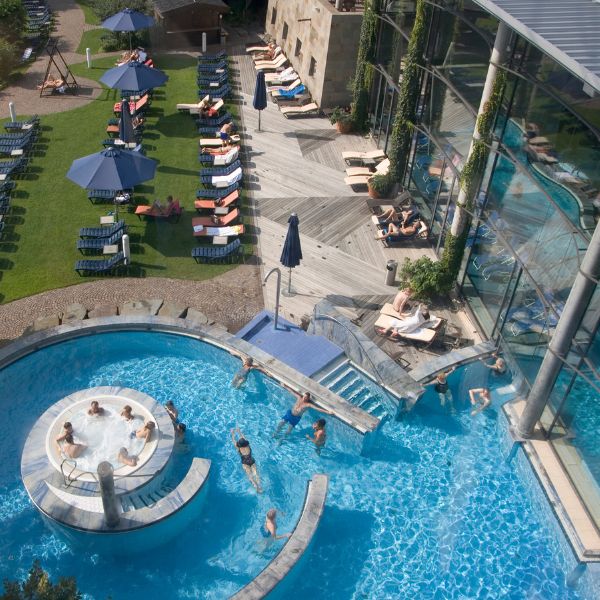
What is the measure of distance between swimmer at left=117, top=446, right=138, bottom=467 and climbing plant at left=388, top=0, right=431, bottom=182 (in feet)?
45.0

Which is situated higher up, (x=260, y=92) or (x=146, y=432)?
(x=260, y=92)

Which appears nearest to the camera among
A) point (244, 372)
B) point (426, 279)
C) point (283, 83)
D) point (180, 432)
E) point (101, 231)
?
point (180, 432)

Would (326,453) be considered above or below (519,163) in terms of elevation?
below

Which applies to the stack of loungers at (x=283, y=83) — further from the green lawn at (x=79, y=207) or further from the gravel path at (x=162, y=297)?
the gravel path at (x=162, y=297)

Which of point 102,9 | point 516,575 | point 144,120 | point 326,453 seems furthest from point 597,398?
point 102,9

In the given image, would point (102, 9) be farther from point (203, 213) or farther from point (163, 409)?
point (163, 409)

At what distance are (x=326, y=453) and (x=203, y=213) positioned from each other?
421 inches

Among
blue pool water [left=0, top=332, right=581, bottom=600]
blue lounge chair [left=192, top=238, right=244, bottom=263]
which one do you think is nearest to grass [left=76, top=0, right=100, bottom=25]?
blue lounge chair [left=192, top=238, right=244, bottom=263]

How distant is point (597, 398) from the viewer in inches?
563

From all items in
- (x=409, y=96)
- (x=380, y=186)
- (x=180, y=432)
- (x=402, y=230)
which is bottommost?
(x=180, y=432)

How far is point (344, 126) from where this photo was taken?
92.9ft

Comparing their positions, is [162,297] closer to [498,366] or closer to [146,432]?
[146,432]

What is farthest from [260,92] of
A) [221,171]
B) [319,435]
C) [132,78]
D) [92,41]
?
[319,435]

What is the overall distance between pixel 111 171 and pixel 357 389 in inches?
415
